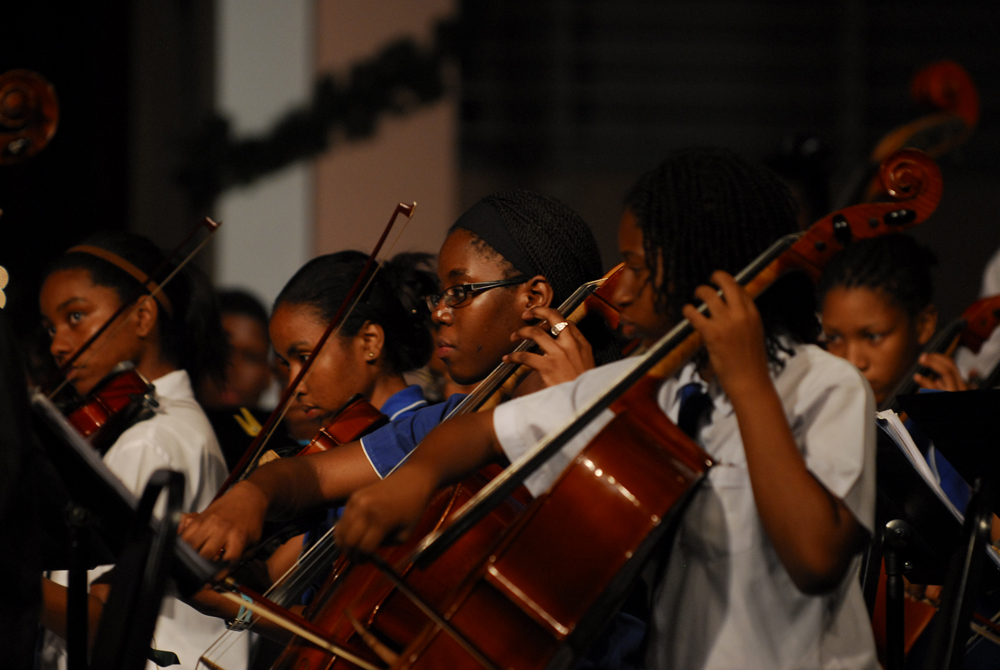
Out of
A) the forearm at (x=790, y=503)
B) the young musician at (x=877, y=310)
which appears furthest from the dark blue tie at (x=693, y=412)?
the young musician at (x=877, y=310)

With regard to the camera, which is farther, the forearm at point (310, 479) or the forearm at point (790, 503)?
the forearm at point (310, 479)

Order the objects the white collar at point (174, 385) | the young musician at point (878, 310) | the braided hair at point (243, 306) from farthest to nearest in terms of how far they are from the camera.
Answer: the braided hair at point (243, 306) < the young musician at point (878, 310) < the white collar at point (174, 385)

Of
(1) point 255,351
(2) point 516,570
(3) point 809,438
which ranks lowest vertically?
(1) point 255,351

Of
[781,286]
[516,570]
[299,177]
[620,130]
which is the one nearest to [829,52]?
[620,130]

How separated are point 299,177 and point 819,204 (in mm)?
2044

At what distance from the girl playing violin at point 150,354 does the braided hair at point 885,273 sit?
1387 millimetres

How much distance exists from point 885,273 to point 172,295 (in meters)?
1.57

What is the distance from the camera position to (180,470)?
1812mm

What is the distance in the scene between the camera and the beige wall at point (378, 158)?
4223mm

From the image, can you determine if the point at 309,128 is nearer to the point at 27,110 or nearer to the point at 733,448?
the point at 27,110

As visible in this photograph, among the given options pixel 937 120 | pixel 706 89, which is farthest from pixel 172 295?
pixel 706 89

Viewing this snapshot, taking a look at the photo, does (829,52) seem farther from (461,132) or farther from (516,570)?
(516,570)

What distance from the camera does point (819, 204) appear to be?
355 cm

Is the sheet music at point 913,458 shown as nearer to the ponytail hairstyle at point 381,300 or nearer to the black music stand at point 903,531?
the black music stand at point 903,531
